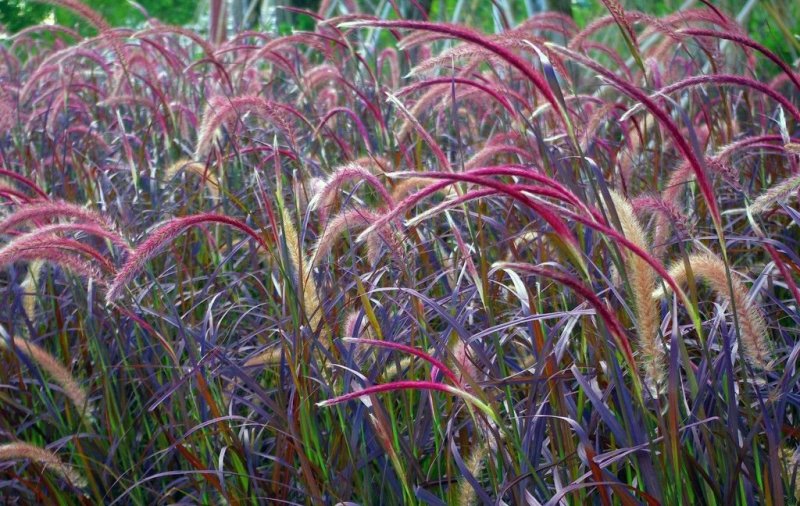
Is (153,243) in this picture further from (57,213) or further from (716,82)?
(716,82)

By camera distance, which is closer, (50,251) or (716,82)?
(716,82)

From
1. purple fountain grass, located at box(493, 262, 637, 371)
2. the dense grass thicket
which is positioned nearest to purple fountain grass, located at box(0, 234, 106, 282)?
the dense grass thicket

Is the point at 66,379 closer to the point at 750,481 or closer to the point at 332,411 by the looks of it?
the point at 332,411

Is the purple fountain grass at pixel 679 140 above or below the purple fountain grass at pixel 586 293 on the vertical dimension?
above

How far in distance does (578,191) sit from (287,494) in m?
1.07

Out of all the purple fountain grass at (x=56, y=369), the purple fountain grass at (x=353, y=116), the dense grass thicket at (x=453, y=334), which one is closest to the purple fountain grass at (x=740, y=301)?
the dense grass thicket at (x=453, y=334)

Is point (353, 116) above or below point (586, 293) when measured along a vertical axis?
below

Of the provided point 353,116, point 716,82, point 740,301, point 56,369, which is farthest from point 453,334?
point 353,116

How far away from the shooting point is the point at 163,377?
9.68ft

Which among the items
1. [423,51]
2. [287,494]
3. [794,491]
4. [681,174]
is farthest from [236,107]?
[423,51]

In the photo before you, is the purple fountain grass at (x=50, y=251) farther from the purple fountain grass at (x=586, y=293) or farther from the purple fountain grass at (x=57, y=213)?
the purple fountain grass at (x=586, y=293)

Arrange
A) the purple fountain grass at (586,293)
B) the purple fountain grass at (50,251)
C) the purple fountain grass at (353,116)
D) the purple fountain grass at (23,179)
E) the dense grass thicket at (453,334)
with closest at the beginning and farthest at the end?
the purple fountain grass at (586,293) < the dense grass thicket at (453,334) < the purple fountain grass at (50,251) < the purple fountain grass at (23,179) < the purple fountain grass at (353,116)

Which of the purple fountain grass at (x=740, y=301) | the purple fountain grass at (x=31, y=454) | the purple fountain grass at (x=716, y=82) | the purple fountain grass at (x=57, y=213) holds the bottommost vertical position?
the purple fountain grass at (x=31, y=454)

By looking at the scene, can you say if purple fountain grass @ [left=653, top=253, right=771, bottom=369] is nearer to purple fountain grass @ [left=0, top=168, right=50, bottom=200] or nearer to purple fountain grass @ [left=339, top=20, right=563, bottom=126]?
purple fountain grass @ [left=339, top=20, right=563, bottom=126]
